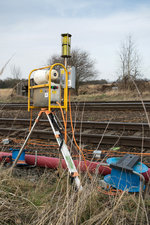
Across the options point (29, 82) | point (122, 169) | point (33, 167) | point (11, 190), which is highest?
point (29, 82)

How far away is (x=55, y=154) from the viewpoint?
167 inches

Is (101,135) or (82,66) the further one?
A: (82,66)

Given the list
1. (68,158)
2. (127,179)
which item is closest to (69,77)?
(68,158)

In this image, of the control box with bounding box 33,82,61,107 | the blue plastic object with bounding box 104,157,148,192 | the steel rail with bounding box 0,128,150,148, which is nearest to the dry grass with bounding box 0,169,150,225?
the blue plastic object with bounding box 104,157,148,192

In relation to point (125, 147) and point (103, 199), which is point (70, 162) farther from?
point (125, 147)

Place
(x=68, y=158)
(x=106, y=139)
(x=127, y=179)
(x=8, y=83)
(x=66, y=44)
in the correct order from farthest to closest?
(x=106, y=139) < (x=8, y=83) < (x=66, y=44) < (x=68, y=158) < (x=127, y=179)

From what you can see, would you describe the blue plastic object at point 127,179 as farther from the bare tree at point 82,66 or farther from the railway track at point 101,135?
the bare tree at point 82,66

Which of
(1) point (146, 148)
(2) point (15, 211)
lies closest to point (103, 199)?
(2) point (15, 211)

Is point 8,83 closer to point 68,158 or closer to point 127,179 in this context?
point 68,158

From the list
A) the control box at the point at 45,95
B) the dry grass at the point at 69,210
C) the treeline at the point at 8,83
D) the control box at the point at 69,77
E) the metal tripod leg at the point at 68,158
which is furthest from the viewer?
the treeline at the point at 8,83

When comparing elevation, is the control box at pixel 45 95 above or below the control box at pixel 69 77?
below

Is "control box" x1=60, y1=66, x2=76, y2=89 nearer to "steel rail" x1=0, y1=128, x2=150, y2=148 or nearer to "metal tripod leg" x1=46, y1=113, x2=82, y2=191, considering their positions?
"metal tripod leg" x1=46, y1=113, x2=82, y2=191

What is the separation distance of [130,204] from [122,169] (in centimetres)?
40

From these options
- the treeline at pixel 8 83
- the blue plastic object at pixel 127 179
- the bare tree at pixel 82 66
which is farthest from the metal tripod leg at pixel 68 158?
the bare tree at pixel 82 66
